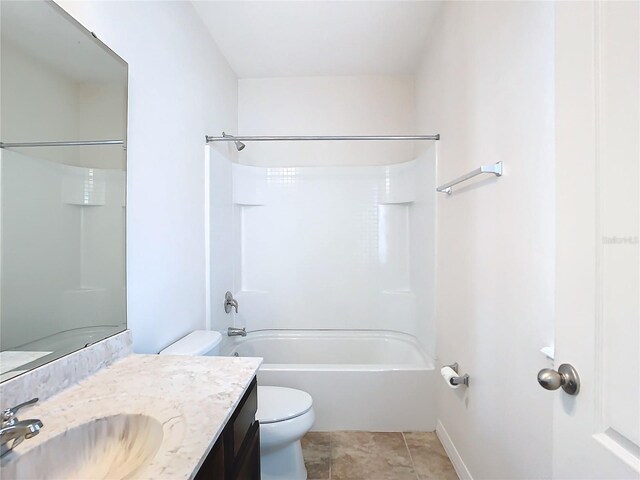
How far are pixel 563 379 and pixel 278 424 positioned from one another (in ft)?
4.22

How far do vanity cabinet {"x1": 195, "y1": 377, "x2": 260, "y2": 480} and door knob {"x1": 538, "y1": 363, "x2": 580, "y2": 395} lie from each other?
74cm

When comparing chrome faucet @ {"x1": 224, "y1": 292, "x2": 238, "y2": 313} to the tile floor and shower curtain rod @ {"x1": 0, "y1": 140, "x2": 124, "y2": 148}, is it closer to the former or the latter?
the tile floor

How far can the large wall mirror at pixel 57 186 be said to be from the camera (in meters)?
0.83

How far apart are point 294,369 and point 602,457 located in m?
1.77

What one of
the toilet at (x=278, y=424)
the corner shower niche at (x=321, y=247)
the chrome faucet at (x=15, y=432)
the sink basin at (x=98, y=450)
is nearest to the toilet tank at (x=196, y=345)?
the toilet at (x=278, y=424)

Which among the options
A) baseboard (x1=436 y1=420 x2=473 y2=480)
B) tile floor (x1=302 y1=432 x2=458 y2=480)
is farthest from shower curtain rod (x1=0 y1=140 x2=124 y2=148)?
baseboard (x1=436 y1=420 x2=473 y2=480)

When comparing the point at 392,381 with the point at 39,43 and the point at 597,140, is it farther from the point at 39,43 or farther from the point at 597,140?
the point at 39,43

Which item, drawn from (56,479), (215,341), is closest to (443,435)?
(215,341)

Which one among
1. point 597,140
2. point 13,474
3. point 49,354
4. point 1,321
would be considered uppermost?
point 597,140

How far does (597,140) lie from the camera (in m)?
0.60

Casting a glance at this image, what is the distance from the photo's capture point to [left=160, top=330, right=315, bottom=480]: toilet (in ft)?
5.11

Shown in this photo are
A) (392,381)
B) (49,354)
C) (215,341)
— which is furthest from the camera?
(392,381)

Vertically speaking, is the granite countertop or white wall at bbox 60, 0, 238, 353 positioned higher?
white wall at bbox 60, 0, 238, 353

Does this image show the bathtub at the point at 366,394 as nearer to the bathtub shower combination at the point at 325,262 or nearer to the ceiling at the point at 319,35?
the bathtub shower combination at the point at 325,262
